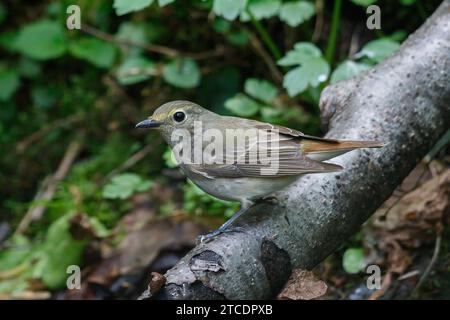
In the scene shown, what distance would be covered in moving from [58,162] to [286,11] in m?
2.60

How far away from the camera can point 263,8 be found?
4512 mm

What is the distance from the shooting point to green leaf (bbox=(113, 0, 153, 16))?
4.04 meters

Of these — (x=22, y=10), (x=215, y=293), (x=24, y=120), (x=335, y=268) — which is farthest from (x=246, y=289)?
(x=22, y=10)

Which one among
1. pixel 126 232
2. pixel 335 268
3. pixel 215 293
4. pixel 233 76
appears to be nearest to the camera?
pixel 215 293

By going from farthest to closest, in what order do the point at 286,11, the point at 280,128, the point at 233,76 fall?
the point at 233,76
the point at 286,11
the point at 280,128

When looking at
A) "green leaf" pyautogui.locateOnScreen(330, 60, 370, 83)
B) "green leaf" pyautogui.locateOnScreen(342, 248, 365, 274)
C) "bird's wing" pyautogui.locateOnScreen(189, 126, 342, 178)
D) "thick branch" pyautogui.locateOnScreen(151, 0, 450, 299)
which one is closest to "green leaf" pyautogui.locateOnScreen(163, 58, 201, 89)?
"green leaf" pyautogui.locateOnScreen(330, 60, 370, 83)

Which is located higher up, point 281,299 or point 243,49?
point 243,49

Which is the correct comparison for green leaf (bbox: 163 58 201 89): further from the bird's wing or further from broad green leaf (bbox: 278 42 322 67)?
the bird's wing

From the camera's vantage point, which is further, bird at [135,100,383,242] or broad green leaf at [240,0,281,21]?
broad green leaf at [240,0,281,21]

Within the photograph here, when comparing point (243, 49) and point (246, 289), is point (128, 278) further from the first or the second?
point (243, 49)

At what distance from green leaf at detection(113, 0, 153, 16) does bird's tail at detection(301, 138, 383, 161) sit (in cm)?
130

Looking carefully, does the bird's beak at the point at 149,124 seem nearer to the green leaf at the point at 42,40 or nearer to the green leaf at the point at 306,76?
the green leaf at the point at 306,76

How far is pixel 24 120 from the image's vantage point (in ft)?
21.0

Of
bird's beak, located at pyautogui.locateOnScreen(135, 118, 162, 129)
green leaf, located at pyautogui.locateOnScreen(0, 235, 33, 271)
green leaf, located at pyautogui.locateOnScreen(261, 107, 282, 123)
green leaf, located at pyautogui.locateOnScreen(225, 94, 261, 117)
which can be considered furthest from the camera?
green leaf, located at pyautogui.locateOnScreen(0, 235, 33, 271)
